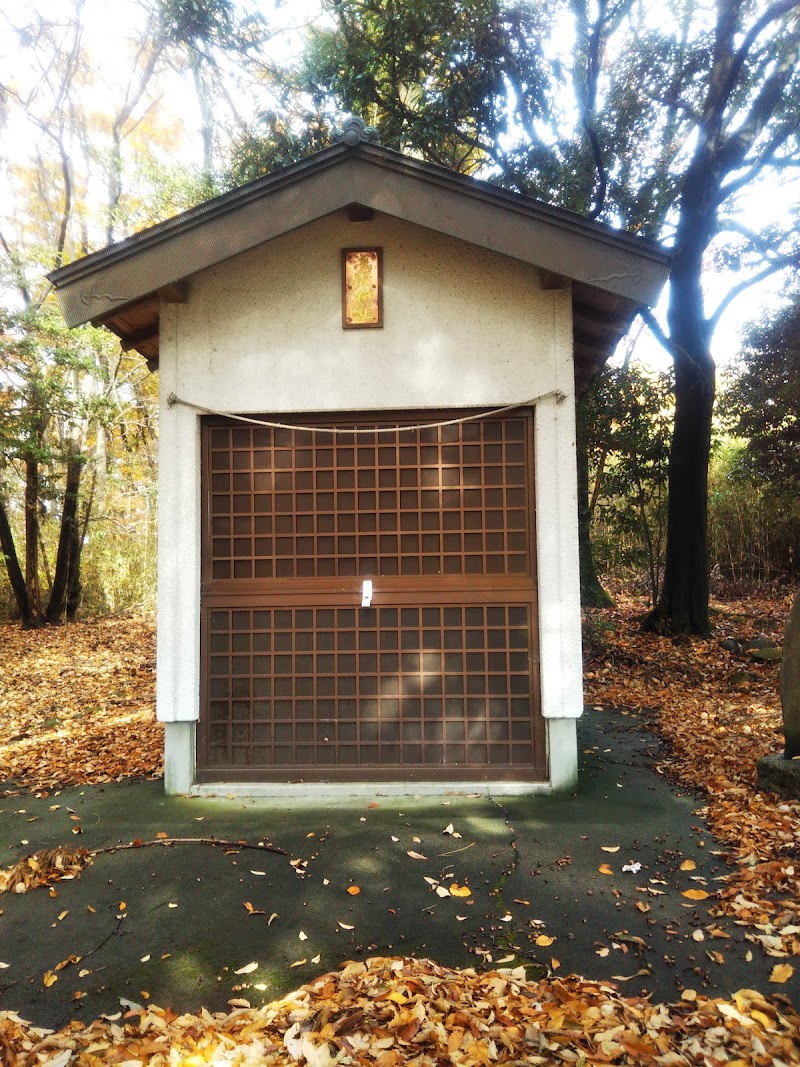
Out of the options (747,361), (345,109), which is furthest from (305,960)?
(747,361)

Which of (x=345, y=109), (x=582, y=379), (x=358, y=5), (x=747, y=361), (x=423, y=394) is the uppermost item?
(x=358, y=5)

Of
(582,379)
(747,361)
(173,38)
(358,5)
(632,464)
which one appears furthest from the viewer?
(747,361)

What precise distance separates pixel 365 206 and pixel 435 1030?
4.62 metres

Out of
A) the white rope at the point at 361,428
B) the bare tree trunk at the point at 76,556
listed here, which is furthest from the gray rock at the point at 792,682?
the bare tree trunk at the point at 76,556

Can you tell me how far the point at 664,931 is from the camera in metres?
3.34

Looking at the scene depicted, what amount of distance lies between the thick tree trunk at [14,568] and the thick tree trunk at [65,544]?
475mm

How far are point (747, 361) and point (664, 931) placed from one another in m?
11.5

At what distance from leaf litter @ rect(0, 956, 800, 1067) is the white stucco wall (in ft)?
8.07

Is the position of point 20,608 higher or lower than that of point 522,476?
lower

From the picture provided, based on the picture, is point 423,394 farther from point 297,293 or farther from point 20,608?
point 20,608

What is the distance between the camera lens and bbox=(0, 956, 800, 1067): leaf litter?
8.13ft

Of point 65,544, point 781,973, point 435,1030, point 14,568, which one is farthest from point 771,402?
point 14,568

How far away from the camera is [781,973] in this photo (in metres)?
2.96

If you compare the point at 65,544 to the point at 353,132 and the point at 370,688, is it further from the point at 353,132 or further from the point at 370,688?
the point at 353,132
